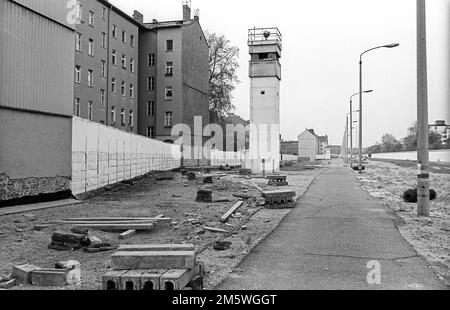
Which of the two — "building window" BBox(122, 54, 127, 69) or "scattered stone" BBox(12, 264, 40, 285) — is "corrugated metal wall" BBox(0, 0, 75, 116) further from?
"building window" BBox(122, 54, 127, 69)

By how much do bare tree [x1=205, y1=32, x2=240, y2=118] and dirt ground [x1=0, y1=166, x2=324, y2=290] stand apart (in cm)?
4947

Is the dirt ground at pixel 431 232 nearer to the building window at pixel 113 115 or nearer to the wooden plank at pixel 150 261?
the wooden plank at pixel 150 261

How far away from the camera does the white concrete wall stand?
686 inches

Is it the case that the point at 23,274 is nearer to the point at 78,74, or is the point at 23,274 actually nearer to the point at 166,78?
the point at 78,74

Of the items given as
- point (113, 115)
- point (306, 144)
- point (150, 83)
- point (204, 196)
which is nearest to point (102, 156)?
point (204, 196)

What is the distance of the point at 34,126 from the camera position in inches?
597

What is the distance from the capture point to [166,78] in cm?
5331

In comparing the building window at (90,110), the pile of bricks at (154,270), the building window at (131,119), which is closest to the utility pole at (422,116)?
the pile of bricks at (154,270)

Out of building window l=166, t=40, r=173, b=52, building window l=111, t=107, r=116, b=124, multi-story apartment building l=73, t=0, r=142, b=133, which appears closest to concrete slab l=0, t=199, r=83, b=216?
multi-story apartment building l=73, t=0, r=142, b=133

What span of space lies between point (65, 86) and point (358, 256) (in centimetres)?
1301

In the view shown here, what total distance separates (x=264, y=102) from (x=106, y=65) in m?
19.3

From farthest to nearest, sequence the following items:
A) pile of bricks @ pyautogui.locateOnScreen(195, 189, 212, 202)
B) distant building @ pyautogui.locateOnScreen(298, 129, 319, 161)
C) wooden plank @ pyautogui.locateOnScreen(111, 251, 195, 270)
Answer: distant building @ pyautogui.locateOnScreen(298, 129, 319, 161)
pile of bricks @ pyautogui.locateOnScreen(195, 189, 212, 202)
wooden plank @ pyautogui.locateOnScreen(111, 251, 195, 270)

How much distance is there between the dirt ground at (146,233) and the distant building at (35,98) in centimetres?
Answer: 157

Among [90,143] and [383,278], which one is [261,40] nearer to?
[90,143]
